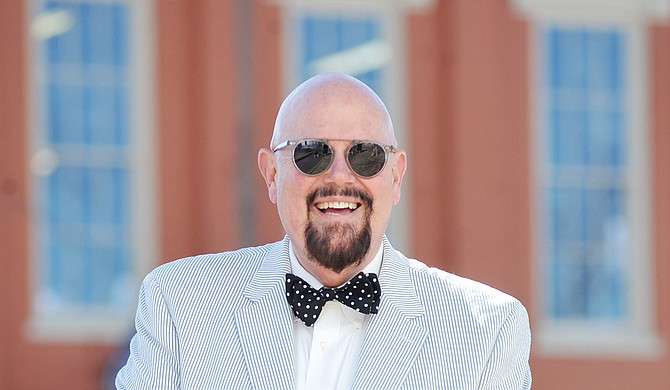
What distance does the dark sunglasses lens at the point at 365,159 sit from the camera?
380 cm

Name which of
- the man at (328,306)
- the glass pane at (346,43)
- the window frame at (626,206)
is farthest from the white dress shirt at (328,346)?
the window frame at (626,206)

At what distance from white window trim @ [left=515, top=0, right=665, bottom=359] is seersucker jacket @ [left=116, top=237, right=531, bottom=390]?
276 inches

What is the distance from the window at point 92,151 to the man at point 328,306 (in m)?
6.37

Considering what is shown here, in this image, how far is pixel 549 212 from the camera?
11109 mm

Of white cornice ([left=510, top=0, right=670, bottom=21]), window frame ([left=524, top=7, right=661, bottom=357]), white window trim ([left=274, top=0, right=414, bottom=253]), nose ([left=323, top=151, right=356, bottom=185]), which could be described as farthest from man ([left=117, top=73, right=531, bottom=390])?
white cornice ([left=510, top=0, right=670, bottom=21])

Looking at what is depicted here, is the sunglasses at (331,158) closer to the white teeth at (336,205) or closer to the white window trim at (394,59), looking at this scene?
the white teeth at (336,205)

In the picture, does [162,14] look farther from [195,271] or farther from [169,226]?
[195,271]

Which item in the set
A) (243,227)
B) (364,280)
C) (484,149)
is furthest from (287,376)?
(484,149)

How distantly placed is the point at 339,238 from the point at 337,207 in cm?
8

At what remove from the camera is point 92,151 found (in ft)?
33.6

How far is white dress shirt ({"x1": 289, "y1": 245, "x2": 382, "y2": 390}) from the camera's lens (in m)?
3.77

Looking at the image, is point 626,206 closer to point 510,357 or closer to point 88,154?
point 88,154

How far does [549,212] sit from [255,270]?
737cm

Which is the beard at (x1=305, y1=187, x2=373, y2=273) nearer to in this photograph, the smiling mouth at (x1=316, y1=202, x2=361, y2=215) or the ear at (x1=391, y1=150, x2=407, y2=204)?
the smiling mouth at (x1=316, y1=202, x2=361, y2=215)
